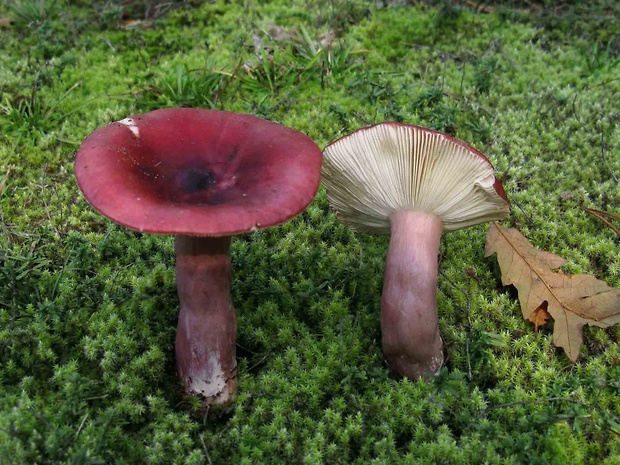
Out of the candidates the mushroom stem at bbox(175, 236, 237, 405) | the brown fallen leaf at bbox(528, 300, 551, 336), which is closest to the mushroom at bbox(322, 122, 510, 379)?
the brown fallen leaf at bbox(528, 300, 551, 336)

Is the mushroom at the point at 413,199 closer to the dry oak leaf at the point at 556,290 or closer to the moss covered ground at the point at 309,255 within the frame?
the moss covered ground at the point at 309,255

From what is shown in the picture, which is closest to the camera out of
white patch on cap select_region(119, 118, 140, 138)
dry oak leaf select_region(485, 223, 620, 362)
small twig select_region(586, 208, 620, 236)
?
white patch on cap select_region(119, 118, 140, 138)

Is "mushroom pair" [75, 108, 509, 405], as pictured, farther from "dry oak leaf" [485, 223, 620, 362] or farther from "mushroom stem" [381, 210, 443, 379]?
"dry oak leaf" [485, 223, 620, 362]

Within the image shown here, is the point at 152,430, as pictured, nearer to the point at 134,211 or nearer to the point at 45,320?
the point at 45,320

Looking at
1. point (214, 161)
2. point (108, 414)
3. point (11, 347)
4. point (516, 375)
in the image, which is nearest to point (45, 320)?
point (11, 347)

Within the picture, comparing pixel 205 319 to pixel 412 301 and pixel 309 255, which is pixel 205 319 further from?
pixel 412 301

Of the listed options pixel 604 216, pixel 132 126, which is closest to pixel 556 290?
pixel 604 216
